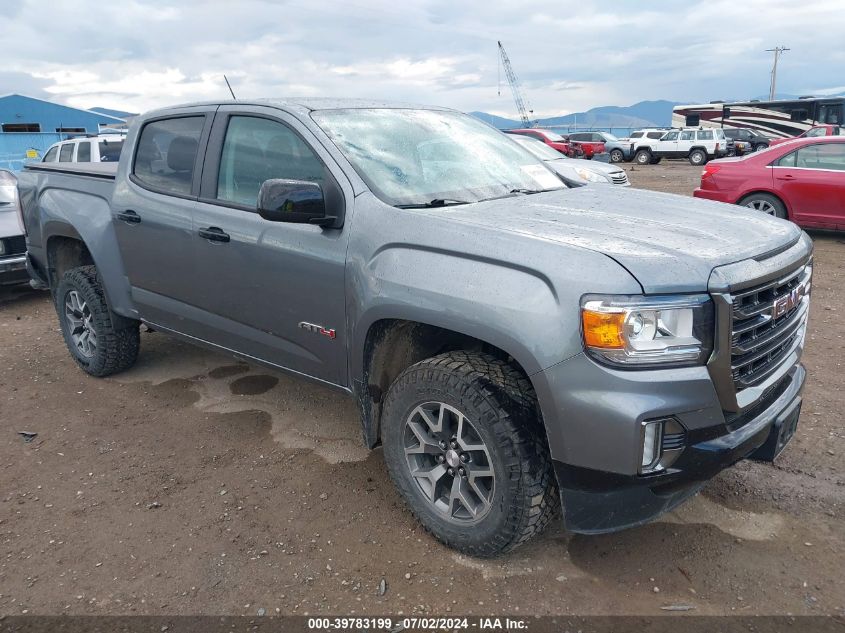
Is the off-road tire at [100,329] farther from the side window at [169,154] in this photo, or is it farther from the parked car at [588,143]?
the parked car at [588,143]

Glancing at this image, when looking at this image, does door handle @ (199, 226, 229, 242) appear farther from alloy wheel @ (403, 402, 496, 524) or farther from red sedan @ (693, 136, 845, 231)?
red sedan @ (693, 136, 845, 231)

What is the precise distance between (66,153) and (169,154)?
924 cm

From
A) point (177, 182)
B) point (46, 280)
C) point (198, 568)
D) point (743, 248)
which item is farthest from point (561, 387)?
point (46, 280)

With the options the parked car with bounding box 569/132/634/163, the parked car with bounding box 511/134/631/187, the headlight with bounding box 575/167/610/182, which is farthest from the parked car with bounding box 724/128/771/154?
the headlight with bounding box 575/167/610/182

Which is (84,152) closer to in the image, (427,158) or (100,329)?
(100,329)

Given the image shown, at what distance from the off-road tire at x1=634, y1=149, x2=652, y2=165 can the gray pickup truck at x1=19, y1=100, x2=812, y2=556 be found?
29774 millimetres

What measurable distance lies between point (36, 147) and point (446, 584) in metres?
25.8

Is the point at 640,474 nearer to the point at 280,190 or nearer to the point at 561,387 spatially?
the point at 561,387

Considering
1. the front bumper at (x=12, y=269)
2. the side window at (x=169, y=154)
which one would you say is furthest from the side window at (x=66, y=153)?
the side window at (x=169, y=154)

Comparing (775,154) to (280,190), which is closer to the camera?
(280,190)

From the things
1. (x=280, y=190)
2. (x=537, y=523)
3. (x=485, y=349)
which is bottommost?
(x=537, y=523)

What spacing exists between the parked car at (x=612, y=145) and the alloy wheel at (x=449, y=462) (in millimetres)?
30924

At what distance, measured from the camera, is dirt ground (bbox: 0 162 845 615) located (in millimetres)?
2490

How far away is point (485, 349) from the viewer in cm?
262
